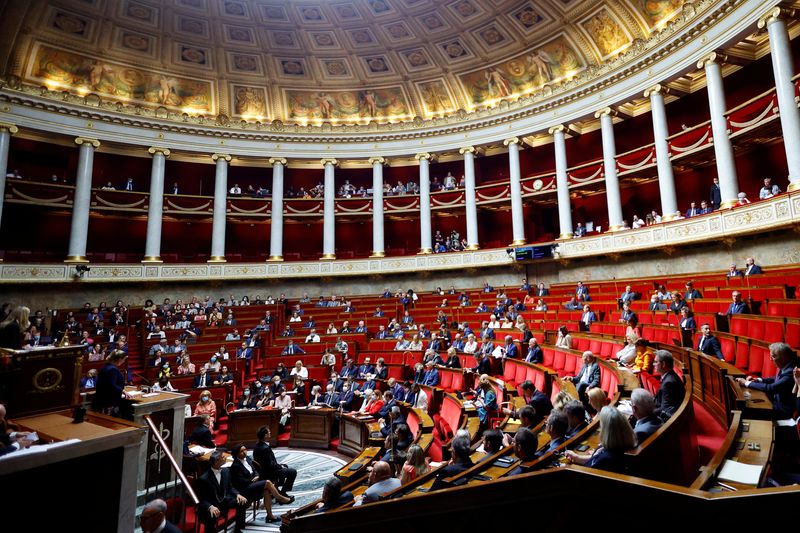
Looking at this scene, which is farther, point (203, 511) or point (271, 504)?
point (271, 504)

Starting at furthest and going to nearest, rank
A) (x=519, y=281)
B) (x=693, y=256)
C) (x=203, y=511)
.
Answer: (x=519, y=281)
(x=693, y=256)
(x=203, y=511)

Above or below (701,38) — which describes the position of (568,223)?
below

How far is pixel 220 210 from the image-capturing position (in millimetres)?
21312

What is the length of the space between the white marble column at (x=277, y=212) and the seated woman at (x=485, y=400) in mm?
16088

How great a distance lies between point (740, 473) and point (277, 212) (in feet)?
71.3

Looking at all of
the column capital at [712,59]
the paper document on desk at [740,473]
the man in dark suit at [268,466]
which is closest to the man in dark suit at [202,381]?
the man in dark suit at [268,466]

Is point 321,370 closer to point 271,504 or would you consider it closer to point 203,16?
point 271,504

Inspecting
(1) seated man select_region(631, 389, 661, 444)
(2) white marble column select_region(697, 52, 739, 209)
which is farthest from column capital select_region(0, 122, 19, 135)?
(2) white marble column select_region(697, 52, 739, 209)

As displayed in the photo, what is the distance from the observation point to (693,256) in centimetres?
1377

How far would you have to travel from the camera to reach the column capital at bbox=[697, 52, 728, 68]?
1367cm

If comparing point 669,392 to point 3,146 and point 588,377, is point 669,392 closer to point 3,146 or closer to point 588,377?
point 588,377

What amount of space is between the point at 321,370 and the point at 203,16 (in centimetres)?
1817

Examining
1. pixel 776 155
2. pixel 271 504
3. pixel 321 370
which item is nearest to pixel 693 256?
pixel 776 155

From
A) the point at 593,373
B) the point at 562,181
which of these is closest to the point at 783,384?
the point at 593,373
